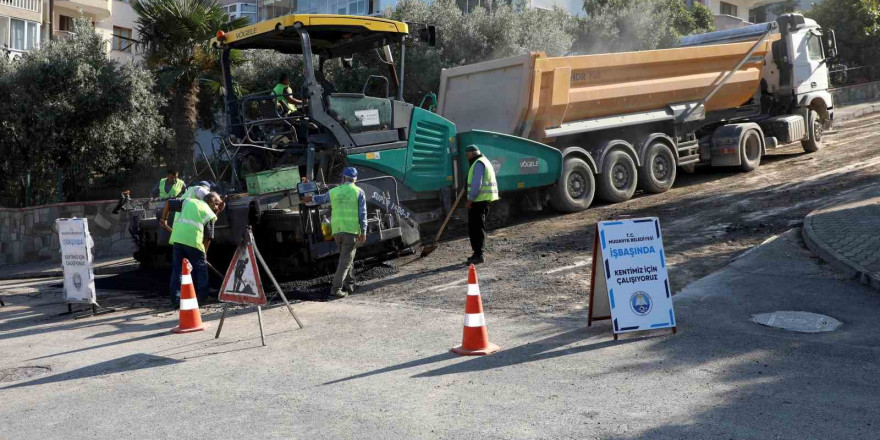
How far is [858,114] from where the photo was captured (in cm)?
2675

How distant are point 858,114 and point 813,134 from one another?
32.7 ft

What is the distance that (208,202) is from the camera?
9977mm

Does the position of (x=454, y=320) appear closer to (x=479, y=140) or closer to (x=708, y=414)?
(x=708, y=414)

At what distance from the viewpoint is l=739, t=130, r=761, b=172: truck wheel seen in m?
16.7

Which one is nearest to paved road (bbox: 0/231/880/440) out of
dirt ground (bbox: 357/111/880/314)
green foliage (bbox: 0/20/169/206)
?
dirt ground (bbox: 357/111/880/314)

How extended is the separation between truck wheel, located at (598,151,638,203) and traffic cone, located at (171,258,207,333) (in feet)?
27.1

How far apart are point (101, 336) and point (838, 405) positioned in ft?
22.5

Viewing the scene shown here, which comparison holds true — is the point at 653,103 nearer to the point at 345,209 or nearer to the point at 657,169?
the point at 657,169

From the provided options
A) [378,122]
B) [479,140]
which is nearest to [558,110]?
[479,140]

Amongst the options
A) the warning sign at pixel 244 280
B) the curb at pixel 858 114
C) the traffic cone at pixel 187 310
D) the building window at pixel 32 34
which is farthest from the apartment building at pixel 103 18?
the warning sign at pixel 244 280

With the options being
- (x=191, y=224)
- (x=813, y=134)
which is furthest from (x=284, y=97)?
(x=813, y=134)

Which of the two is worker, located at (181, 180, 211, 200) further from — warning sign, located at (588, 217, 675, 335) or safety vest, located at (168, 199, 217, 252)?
warning sign, located at (588, 217, 675, 335)

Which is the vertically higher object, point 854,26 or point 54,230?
point 854,26

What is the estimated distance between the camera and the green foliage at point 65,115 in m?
17.5
